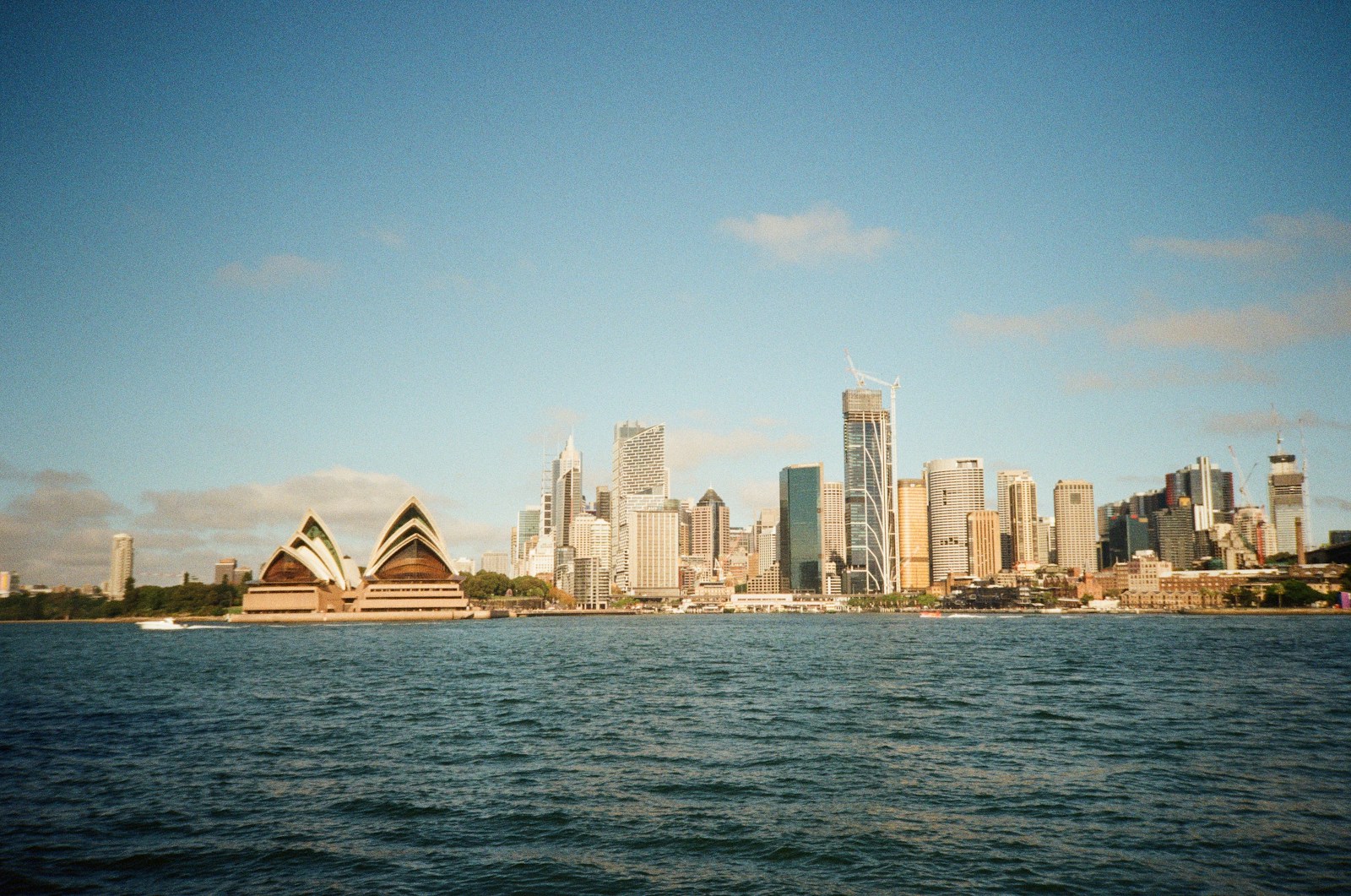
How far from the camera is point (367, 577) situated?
15725 centimetres

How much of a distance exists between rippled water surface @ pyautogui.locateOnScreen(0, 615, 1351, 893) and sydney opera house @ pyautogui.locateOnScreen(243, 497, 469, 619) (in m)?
111

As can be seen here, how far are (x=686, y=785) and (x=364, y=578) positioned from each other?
14723 centimetres

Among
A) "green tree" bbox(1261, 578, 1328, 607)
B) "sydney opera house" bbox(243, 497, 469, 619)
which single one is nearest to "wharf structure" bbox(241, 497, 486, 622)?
"sydney opera house" bbox(243, 497, 469, 619)

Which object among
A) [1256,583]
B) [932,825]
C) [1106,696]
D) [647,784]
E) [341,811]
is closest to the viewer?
[932,825]

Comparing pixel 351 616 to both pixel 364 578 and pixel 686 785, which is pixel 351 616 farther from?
pixel 686 785

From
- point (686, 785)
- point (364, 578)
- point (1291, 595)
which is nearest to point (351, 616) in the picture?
point (364, 578)

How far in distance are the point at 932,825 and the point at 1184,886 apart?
14.9ft

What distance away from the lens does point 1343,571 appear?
168125mm

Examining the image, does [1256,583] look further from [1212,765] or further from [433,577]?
[1212,765]

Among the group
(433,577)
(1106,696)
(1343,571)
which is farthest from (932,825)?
(1343,571)

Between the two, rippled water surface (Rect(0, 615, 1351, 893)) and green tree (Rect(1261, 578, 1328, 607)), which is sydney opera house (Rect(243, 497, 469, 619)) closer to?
rippled water surface (Rect(0, 615, 1351, 893))

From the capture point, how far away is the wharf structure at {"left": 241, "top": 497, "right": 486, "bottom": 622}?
155 m

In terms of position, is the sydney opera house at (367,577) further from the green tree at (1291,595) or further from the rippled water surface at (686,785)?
the green tree at (1291,595)

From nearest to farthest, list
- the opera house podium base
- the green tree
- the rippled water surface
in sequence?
the rippled water surface, the opera house podium base, the green tree
